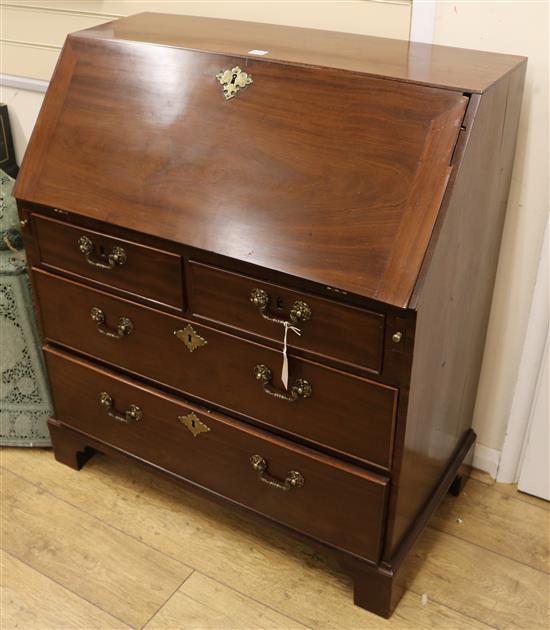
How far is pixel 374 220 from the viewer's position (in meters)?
1.31

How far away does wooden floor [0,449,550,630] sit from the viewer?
5.37 ft

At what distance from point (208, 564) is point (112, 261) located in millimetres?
710

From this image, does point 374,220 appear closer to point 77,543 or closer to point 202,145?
point 202,145

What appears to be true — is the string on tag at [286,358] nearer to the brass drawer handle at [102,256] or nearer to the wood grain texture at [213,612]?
the brass drawer handle at [102,256]

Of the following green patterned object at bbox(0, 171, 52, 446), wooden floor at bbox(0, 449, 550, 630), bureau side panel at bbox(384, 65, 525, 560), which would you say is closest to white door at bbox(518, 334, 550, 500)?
wooden floor at bbox(0, 449, 550, 630)

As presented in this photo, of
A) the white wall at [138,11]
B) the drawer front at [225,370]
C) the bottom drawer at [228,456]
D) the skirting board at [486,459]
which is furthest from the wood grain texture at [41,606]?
the white wall at [138,11]

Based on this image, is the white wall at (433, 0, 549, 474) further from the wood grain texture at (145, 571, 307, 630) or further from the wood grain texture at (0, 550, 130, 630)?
the wood grain texture at (0, 550, 130, 630)

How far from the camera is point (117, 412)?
181cm

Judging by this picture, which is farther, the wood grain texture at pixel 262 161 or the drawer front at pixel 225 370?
the drawer front at pixel 225 370

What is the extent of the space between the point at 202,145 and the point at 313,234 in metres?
0.30

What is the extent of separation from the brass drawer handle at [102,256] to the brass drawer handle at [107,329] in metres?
0.11

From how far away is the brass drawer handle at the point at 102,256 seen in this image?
5.13 feet

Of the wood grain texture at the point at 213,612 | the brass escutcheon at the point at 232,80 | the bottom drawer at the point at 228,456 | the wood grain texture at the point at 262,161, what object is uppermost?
the brass escutcheon at the point at 232,80

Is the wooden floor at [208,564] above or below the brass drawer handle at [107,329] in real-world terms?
below
